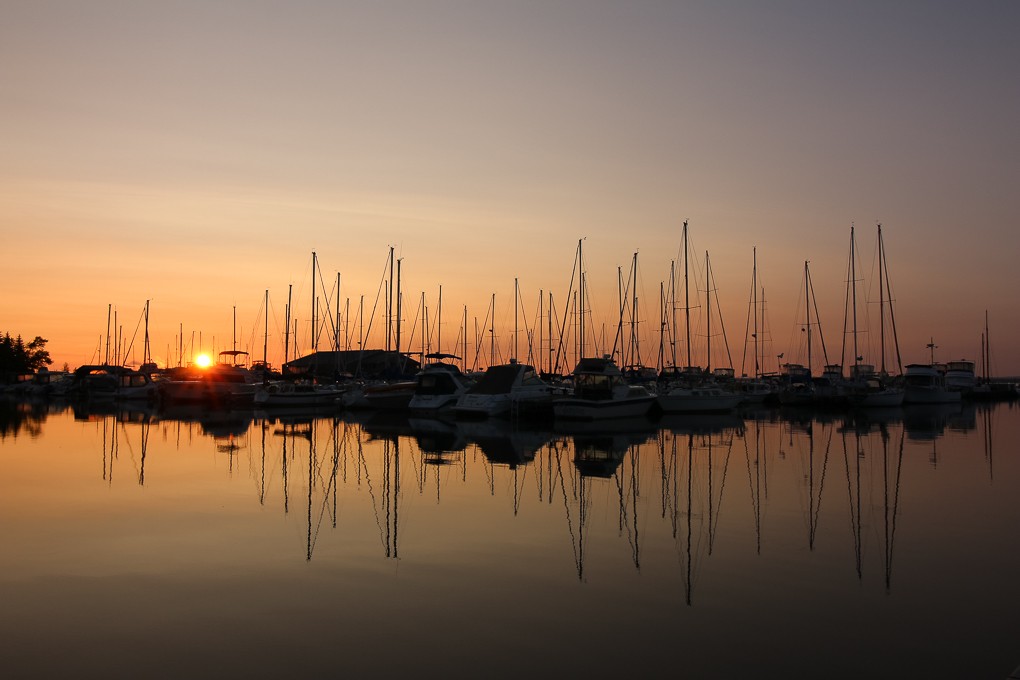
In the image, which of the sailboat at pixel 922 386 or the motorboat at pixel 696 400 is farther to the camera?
the sailboat at pixel 922 386

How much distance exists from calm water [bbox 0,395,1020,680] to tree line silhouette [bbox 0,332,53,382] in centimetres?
10006

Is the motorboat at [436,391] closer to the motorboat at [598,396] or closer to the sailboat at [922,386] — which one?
the motorboat at [598,396]

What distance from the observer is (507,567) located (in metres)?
13.0

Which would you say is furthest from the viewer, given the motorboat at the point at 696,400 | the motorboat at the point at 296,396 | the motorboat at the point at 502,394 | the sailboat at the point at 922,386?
the sailboat at the point at 922,386

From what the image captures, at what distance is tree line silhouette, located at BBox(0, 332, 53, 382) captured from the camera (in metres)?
114

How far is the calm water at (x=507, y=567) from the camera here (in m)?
8.99

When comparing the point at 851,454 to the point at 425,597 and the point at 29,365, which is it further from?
the point at 29,365

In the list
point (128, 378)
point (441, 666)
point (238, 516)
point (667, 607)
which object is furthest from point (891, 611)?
point (128, 378)

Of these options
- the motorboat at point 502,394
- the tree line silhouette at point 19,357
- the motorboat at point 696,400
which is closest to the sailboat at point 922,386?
the motorboat at point 696,400

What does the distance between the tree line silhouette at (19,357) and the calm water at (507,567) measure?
10006cm

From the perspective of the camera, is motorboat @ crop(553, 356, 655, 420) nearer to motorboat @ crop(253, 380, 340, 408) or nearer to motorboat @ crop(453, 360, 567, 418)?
motorboat @ crop(453, 360, 567, 418)

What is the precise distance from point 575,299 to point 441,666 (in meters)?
65.2

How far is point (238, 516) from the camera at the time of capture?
56.0 ft

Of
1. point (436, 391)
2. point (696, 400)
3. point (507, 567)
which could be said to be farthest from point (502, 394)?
point (507, 567)
